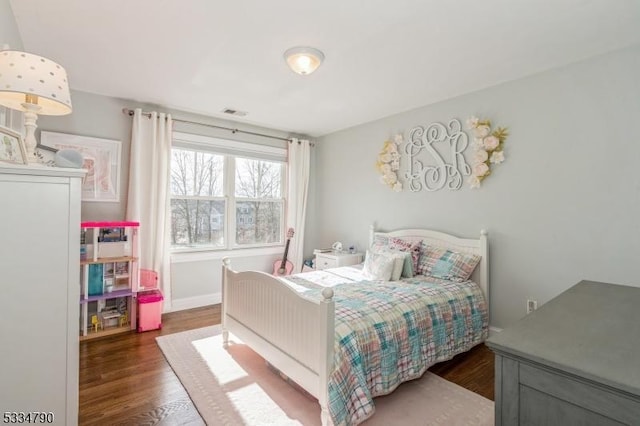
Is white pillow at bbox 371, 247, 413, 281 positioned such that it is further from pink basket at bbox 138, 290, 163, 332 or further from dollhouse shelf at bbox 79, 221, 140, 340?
dollhouse shelf at bbox 79, 221, 140, 340

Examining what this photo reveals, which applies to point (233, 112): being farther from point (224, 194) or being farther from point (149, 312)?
point (149, 312)

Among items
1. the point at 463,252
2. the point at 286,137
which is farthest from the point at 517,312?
the point at 286,137

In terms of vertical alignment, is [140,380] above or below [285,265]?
below

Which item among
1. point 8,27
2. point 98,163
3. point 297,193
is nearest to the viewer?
point 8,27

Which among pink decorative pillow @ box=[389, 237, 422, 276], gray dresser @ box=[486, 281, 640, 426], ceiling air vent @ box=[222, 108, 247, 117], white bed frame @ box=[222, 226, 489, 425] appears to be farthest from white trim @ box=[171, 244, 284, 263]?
gray dresser @ box=[486, 281, 640, 426]

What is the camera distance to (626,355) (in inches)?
35.6

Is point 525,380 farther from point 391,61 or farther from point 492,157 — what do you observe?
point 492,157

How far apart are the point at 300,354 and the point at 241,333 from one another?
88cm

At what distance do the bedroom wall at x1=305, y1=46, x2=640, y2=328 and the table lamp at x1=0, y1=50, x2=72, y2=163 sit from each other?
320 centimetres

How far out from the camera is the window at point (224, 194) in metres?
3.95

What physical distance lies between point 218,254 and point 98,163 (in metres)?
1.69

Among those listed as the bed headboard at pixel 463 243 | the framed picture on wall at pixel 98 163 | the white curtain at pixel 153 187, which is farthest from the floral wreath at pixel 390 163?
the framed picture on wall at pixel 98 163

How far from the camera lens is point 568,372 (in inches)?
32.6

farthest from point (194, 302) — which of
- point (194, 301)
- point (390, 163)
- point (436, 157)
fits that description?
point (436, 157)
